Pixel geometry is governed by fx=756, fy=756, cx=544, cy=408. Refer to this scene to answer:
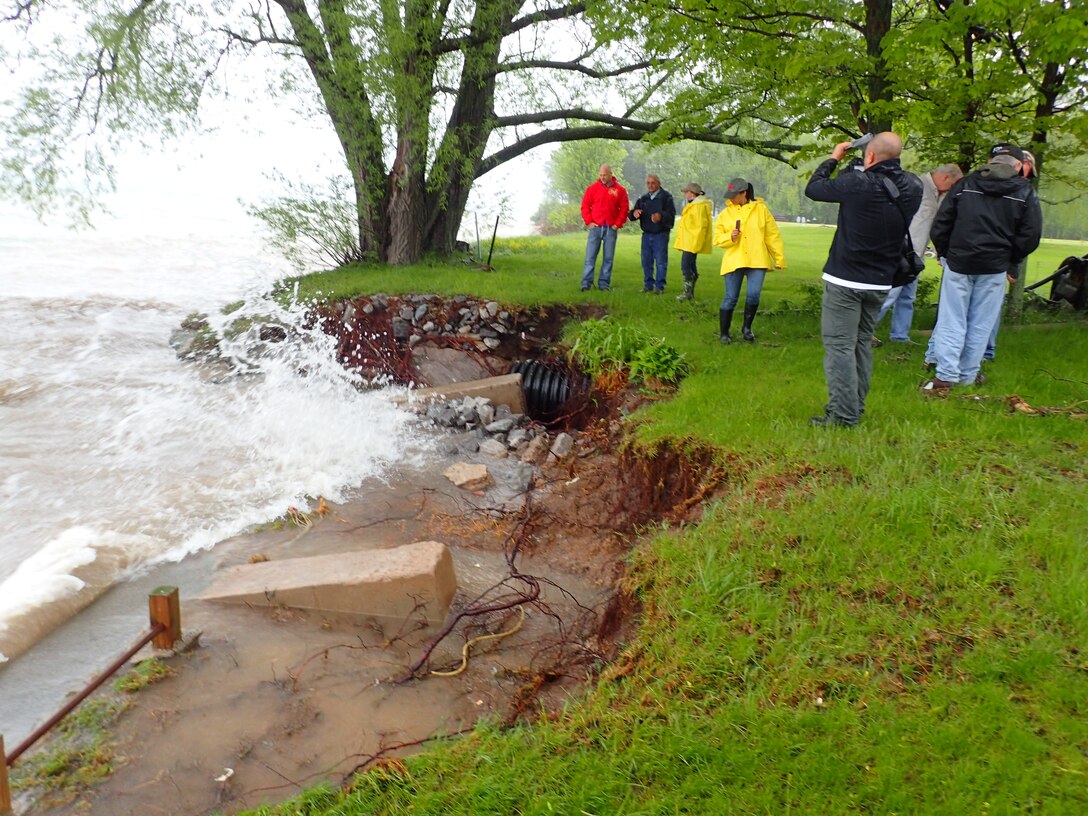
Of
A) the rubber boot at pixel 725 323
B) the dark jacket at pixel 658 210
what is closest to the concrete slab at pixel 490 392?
the rubber boot at pixel 725 323

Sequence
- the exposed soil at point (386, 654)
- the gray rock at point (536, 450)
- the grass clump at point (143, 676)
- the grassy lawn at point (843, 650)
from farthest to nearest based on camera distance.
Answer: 1. the gray rock at point (536, 450)
2. the grass clump at point (143, 676)
3. the exposed soil at point (386, 654)
4. the grassy lawn at point (843, 650)

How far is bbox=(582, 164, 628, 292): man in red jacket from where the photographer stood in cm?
1241

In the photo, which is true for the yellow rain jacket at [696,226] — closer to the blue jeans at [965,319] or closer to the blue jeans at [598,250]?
the blue jeans at [598,250]

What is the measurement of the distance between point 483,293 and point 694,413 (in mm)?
5632

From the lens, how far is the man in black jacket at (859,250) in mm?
5676

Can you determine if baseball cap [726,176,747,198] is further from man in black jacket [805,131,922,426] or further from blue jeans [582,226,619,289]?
blue jeans [582,226,619,289]

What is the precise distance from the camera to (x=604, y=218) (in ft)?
40.8

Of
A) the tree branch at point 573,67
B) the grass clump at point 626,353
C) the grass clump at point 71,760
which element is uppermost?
the tree branch at point 573,67

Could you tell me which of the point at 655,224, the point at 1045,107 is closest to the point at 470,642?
the point at 1045,107

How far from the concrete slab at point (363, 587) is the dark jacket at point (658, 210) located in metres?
8.52

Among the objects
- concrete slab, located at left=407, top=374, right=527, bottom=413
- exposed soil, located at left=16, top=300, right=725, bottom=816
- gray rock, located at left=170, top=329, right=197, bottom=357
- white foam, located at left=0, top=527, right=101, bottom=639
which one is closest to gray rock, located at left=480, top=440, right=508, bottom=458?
concrete slab, located at left=407, top=374, right=527, bottom=413

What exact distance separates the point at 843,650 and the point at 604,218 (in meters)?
9.75

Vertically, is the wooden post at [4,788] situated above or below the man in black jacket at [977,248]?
below

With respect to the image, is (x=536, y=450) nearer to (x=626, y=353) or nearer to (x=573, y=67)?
(x=626, y=353)
